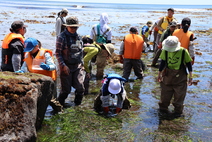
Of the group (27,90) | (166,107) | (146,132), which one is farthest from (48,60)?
(166,107)

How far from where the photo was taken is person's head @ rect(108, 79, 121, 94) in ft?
18.4

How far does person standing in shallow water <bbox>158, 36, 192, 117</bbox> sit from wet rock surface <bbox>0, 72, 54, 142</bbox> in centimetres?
264

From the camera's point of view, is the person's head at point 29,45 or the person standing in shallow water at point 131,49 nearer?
the person's head at point 29,45

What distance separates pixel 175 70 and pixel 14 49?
10.6 ft

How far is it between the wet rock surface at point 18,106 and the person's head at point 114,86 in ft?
5.12

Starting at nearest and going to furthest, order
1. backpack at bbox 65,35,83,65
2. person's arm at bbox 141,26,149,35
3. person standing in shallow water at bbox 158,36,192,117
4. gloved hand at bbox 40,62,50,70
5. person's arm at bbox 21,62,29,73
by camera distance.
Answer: gloved hand at bbox 40,62,50,70, person's arm at bbox 21,62,29,73, person standing in shallow water at bbox 158,36,192,117, backpack at bbox 65,35,83,65, person's arm at bbox 141,26,149,35

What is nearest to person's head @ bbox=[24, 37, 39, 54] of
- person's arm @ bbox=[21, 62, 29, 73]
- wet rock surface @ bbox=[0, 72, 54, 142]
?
person's arm @ bbox=[21, 62, 29, 73]

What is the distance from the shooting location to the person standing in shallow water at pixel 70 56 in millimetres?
5725

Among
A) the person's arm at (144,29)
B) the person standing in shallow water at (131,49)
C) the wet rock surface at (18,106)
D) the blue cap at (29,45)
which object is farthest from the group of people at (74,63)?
the person's arm at (144,29)

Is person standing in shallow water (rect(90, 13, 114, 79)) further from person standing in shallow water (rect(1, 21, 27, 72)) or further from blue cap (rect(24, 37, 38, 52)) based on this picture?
blue cap (rect(24, 37, 38, 52))

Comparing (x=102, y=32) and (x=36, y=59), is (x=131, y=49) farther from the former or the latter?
(x=36, y=59)

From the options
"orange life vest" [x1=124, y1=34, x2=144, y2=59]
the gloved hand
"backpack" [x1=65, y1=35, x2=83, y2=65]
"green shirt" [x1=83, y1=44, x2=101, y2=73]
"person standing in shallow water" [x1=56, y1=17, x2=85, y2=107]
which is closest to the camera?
the gloved hand

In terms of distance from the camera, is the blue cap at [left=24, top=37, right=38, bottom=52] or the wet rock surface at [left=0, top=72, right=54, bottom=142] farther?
the blue cap at [left=24, top=37, right=38, bottom=52]

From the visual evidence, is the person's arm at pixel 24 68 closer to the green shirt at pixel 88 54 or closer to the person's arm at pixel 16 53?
the person's arm at pixel 16 53
